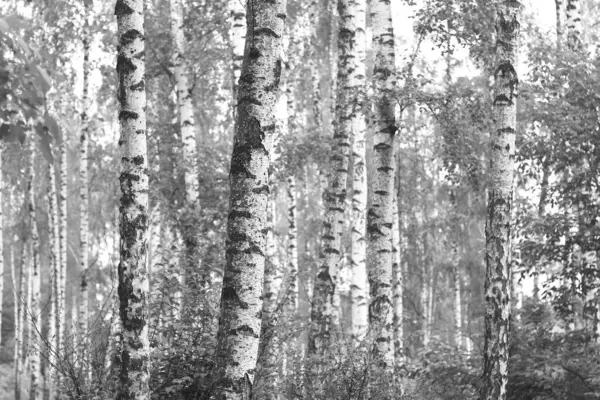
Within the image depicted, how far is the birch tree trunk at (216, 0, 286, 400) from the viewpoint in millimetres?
4777

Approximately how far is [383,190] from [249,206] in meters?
5.16

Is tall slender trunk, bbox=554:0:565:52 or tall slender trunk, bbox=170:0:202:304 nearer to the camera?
tall slender trunk, bbox=170:0:202:304

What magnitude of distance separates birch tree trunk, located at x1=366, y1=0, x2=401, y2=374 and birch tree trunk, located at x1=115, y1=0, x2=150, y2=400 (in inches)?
163

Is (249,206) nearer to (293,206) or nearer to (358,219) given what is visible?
(358,219)

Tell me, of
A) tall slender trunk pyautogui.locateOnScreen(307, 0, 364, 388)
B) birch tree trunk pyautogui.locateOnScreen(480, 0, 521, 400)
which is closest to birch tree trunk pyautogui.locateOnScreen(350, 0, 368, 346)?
tall slender trunk pyautogui.locateOnScreen(307, 0, 364, 388)

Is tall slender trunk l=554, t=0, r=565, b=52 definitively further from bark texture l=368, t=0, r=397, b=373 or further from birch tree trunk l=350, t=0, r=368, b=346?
bark texture l=368, t=0, r=397, b=373

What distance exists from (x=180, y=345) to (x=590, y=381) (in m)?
5.30

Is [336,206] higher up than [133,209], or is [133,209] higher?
[336,206]

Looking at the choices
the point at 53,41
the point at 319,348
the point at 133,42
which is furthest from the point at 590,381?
the point at 53,41

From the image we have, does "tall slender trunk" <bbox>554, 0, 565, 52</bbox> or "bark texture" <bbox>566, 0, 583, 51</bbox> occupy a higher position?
"tall slender trunk" <bbox>554, 0, 565, 52</bbox>

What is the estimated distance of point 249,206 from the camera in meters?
5.00

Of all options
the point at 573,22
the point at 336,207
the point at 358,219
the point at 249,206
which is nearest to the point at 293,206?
the point at 358,219

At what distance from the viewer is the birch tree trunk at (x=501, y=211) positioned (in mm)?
8414

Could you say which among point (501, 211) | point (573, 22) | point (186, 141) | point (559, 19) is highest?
point (559, 19)
